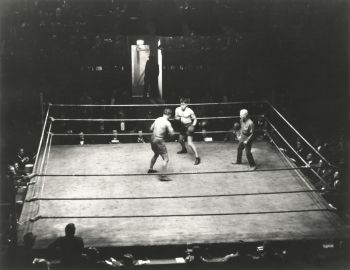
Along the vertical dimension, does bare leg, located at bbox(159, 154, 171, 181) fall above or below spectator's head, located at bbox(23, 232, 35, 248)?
above

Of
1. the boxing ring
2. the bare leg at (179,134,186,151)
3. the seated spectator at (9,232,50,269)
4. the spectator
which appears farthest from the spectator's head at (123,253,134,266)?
the spectator

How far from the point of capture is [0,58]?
13.5 metres

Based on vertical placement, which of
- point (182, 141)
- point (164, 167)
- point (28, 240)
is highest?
point (182, 141)

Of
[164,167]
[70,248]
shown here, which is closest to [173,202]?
[164,167]

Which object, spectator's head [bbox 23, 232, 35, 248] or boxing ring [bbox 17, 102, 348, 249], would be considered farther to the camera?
boxing ring [bbox 17, 102, 348, 249]

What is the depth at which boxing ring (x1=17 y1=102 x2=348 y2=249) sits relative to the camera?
279 inches

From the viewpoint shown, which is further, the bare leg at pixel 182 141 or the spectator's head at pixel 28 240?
the bare leg at pixel 182 141

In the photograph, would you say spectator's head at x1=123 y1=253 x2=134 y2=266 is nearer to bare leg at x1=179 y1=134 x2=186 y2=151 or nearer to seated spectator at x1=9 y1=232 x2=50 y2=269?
seated spectator at x1=9 y1=232 x2=50 y2=269

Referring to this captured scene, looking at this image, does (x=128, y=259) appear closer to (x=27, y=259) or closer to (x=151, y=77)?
(x=27, y=259)

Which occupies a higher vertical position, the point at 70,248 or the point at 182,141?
the point at 182,141

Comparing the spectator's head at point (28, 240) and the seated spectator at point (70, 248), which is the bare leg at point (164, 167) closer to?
the seated spectator at point (70, 248)

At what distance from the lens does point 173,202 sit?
8.20m

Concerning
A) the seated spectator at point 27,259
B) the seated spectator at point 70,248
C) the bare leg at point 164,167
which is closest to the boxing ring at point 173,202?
the bare leg at point 164,167

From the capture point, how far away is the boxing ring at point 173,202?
7074 mm
